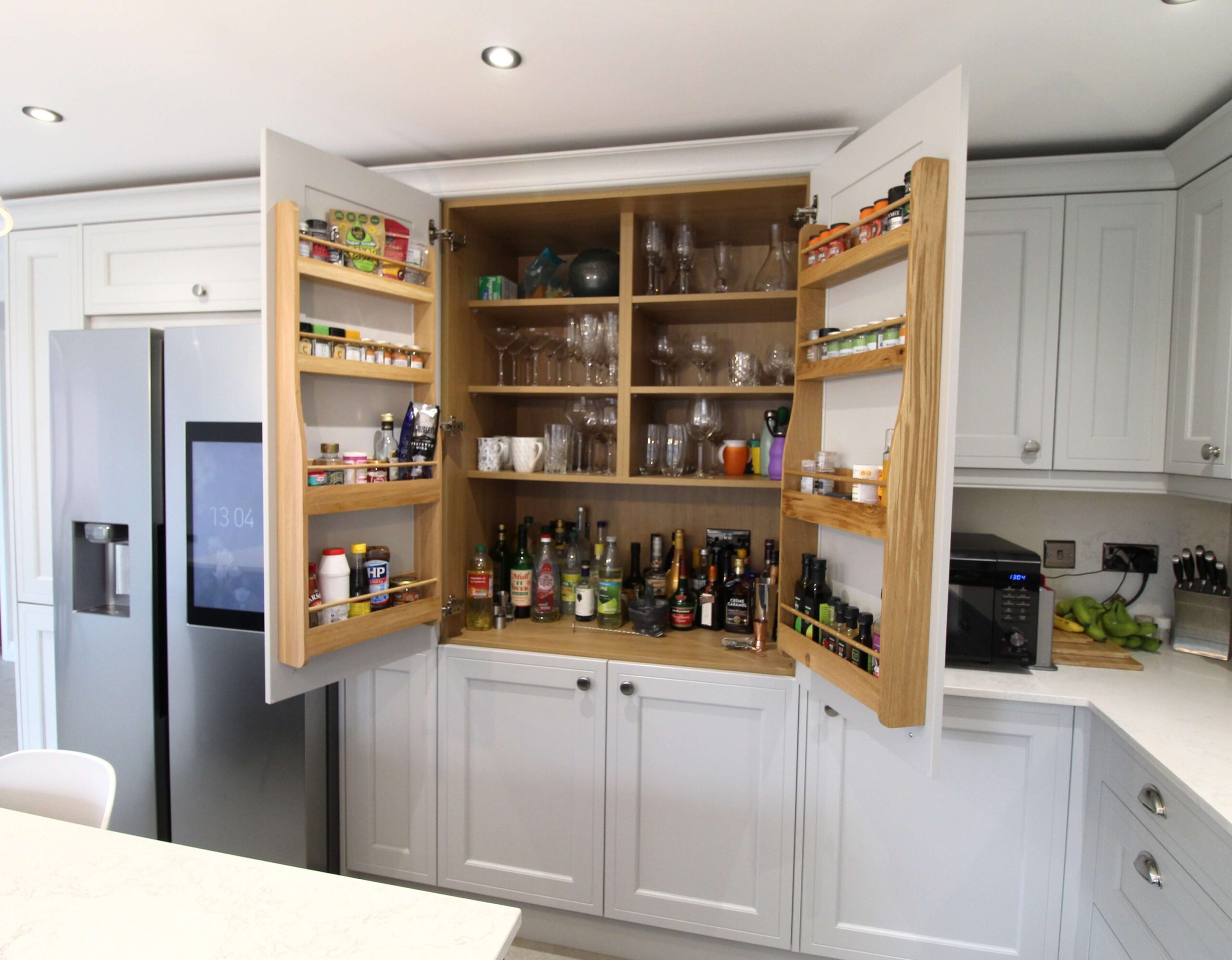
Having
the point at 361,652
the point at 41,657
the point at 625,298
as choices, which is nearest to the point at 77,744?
the point at 41,657

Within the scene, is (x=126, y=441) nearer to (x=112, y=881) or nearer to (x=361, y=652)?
(x=361, y=652)

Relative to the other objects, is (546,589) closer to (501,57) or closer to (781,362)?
(781,362)

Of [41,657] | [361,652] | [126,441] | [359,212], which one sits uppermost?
[359,212]

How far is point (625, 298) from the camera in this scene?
6.39 ft

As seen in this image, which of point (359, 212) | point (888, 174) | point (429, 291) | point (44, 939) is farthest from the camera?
point (429, 291)

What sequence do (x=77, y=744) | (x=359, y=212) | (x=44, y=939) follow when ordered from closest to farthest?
(x=44, y=939)
(x=359, y=212)
(x=77, y=744)

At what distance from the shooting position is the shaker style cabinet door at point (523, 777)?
189 centimetres

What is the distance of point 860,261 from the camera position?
1.37 metres

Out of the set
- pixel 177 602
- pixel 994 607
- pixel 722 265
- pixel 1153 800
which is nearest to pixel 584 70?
pixel 722 265

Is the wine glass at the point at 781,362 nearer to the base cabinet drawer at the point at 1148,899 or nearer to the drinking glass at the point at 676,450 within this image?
the drinking glass at the point at 676,450

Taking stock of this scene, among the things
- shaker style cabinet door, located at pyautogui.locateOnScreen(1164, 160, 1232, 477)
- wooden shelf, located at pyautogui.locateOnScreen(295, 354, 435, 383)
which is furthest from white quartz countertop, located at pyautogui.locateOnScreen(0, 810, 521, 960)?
shaker style cabinet door, located at pyautogui.locateOnScreen(1164, 160, 1232, 477)

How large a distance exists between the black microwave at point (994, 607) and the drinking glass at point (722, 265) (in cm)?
102

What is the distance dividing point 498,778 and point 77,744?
1.37 m

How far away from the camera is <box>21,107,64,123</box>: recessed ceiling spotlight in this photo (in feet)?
5.78
